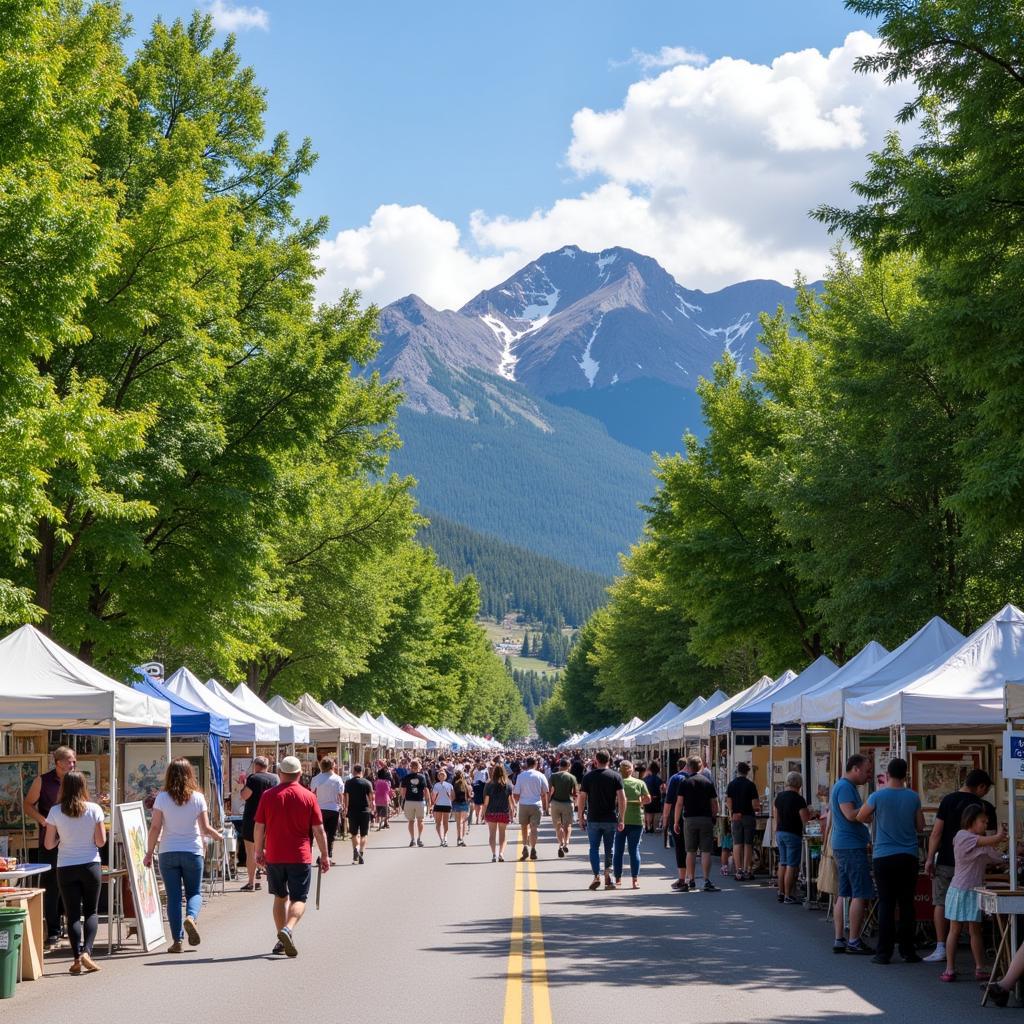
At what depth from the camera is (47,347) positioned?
1514 centimetres

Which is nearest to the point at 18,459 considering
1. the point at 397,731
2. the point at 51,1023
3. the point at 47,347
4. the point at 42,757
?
the point at 47,347

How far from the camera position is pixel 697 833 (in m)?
21.9

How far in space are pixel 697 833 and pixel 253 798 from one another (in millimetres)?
6636

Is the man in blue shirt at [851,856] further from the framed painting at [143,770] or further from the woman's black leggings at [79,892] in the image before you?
the framed painting at [143,770]

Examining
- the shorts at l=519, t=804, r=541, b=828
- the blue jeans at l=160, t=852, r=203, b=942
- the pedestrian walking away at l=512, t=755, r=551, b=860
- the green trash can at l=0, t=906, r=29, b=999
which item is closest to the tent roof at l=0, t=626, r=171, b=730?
the blue jeans at l=160, t=852, r=203, b=942

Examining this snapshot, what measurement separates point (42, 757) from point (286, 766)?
4886 mm

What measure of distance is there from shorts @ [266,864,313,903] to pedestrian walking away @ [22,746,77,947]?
248cm

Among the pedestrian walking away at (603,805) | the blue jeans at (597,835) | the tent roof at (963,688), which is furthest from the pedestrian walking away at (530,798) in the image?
the tent roof at (963,688)

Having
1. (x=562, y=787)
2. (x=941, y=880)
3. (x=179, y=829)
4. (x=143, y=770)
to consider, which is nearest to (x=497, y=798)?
(x=562, y=787)

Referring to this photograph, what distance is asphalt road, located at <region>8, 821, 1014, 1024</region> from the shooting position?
1087 centimetres

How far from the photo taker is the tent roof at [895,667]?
18641 mm

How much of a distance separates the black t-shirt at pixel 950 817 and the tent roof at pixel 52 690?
8.64 m

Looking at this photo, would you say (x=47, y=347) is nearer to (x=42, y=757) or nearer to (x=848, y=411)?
(x=42, y=757)

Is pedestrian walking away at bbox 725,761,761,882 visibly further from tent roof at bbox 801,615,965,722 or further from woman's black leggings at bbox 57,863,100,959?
woman's black leggings at bbox 57,863,100,959
